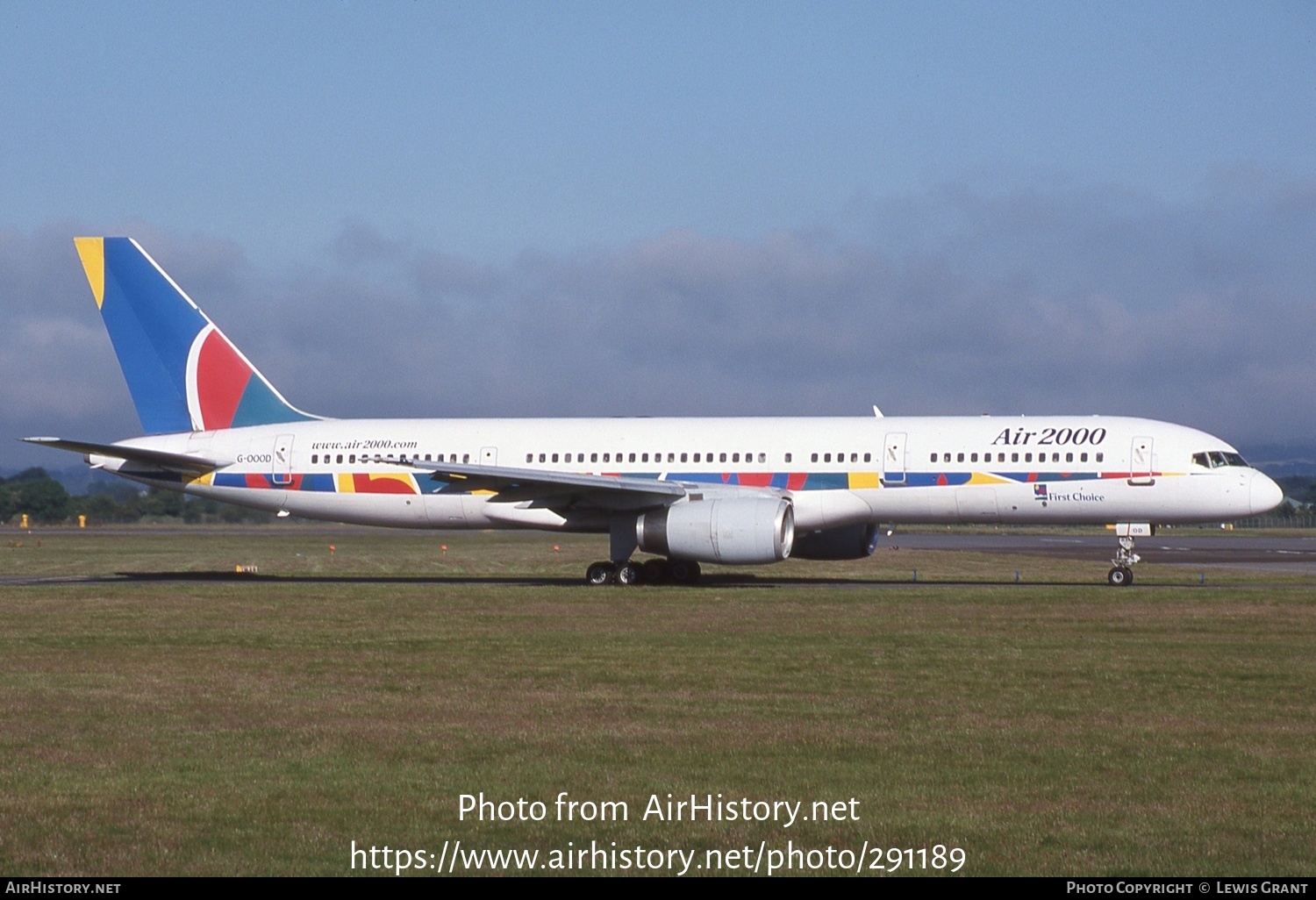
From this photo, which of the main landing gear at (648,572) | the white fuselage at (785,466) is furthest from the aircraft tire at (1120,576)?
the main landing gear at (648,572)

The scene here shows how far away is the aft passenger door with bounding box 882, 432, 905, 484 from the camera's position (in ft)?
97.3

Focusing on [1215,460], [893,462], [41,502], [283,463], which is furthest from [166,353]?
[41,502]

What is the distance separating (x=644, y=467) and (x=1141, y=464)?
1016 cm

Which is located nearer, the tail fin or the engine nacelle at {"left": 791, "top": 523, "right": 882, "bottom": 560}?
the engine nacelle at {"left": 791, "top": 523, "right": 882, "bottom": 560}

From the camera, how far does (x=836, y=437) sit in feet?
99.6

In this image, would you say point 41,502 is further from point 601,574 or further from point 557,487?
point 557,487

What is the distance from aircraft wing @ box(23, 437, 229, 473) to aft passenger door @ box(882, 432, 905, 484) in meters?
15.0

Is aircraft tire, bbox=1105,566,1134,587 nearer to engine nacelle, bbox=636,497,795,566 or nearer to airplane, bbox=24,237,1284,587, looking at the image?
airplane, bbox=24,237,1284,587

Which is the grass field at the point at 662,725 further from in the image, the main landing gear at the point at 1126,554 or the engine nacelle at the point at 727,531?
the main landing gear at the point at 1126,554

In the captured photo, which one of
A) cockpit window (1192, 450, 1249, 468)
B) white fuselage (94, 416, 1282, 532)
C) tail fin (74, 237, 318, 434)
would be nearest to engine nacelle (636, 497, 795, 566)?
white fuselage (94, 416, 1282, 532)

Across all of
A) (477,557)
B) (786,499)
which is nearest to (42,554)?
(477,557)

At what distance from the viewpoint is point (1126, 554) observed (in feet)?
97.8

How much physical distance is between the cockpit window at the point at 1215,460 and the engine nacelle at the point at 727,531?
8.12m

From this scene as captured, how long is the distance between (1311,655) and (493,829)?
11783mm
